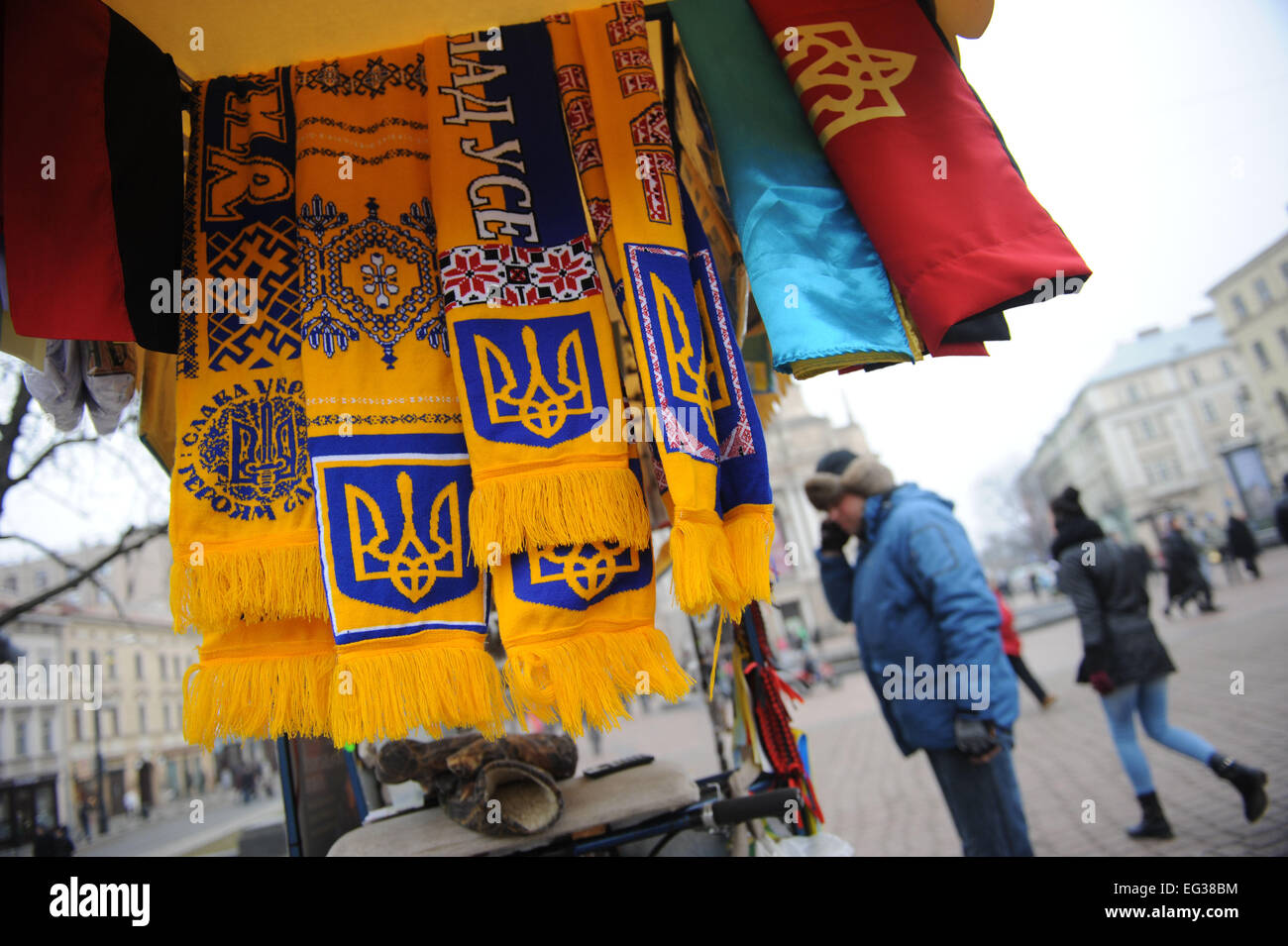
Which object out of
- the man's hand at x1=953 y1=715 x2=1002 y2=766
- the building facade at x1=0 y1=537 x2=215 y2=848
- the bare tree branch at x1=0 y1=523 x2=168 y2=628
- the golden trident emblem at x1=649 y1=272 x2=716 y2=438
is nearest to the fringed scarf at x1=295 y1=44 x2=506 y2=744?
the golden trident emblem at x1=649 y1=272 x2=716 y2=438

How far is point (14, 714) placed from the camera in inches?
764

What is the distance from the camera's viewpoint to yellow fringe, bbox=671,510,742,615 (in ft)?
4.64

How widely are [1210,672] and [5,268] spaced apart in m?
10.0

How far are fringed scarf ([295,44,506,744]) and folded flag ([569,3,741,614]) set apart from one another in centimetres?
46

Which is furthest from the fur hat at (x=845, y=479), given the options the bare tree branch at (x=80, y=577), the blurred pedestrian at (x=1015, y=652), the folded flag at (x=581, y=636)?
the bare tree branch at (x=80, y=577)

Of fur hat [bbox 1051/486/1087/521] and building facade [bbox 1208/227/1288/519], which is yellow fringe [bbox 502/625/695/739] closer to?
fur hat [bbox 1051/486/1087/521]

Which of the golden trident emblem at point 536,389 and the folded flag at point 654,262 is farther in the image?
the golden trident emblem at point 536,389

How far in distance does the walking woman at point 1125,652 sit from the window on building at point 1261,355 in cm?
4687

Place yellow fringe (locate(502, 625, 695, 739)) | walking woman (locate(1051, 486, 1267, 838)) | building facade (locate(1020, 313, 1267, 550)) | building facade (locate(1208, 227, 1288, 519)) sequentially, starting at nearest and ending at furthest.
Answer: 1. yellow fringe (locate(502, 625, 695, 739))
2. walking woman (locate(1051, 486, 1267, 838))
3. building facade (locate(1208, 227, 1288, 519))
4. building facade (locate(1020, 313, 1267, 550))

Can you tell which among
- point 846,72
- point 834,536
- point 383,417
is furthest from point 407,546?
point 834,536

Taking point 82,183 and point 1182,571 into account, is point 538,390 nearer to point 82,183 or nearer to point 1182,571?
point 82,183

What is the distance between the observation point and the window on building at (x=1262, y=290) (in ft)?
125

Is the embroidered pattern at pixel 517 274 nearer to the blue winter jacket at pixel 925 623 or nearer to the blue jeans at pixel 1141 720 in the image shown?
the blue winter jacket at pixel 925 623
